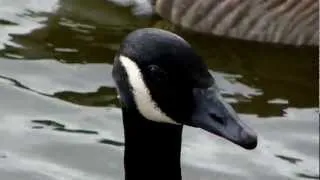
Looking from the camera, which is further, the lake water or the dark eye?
the lake water

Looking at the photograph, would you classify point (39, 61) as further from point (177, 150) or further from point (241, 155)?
point (177, 150)

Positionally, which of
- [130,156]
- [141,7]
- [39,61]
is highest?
[141,7]

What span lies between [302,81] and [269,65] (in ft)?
0.96

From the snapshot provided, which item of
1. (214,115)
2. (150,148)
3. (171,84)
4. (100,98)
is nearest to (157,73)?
(171,84)

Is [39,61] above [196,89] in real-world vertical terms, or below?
above

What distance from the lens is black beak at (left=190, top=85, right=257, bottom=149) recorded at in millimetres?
5535

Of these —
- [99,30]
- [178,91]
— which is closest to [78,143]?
[99,30]

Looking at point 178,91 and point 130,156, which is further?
point 130,156

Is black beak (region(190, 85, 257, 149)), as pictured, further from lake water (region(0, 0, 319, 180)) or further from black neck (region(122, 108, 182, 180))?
lake water (region(0, 0, 319, 180))

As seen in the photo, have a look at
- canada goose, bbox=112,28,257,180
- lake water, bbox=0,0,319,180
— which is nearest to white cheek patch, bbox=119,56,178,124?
canada goose, bbox=112,28,257,180

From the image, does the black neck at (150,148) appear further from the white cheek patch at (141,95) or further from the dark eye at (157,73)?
the dark eye at (157,73)

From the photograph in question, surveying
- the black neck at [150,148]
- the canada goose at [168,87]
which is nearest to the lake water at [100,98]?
the black neck at [150,148]

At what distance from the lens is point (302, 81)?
9023mm

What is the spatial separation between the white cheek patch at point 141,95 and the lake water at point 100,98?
1.91 metres
